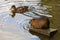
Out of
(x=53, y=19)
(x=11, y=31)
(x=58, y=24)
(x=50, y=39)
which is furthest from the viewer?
(x=53, y=19)

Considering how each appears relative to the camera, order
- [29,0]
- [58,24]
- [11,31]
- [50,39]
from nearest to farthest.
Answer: [50,39] < [11,31] < [58,24] < [29,0]

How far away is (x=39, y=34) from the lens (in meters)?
3.87

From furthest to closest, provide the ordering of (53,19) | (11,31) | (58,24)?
(53,19) < (58,24) < (11,31)

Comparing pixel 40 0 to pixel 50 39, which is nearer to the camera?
pixel 50 39

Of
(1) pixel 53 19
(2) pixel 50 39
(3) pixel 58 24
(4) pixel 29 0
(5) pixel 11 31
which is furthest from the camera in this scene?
(4) pixel 29 0

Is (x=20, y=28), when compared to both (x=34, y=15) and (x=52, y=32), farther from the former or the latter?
(x=34, y=15)

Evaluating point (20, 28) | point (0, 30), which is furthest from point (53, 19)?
point (0, 30)

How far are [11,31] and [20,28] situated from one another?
0.66 ft

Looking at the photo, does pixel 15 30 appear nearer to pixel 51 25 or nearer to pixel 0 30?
pixel 0 30

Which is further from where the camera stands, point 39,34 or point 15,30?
point 15,30

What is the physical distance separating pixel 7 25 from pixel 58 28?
3.52 ft

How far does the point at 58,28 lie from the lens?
4152mm

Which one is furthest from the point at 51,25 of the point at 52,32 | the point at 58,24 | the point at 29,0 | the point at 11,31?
the point at 29,0

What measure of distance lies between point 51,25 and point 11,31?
84cm
